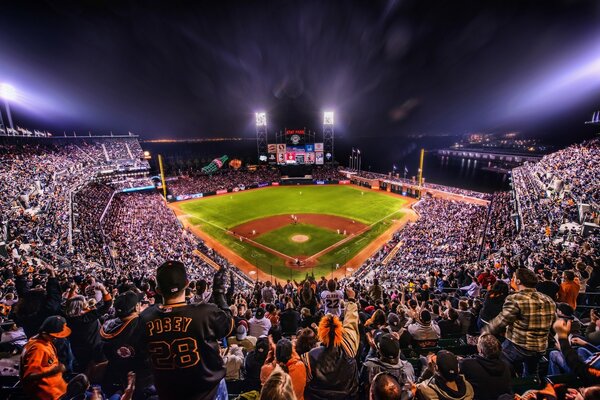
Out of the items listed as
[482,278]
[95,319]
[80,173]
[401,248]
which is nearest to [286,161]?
[80,173]

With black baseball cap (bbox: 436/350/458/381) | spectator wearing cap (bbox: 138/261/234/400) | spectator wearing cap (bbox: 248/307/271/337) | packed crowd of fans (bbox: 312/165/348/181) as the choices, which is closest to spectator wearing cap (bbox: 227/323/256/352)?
spectator wearing cap (bbox: 248/307/271/337)

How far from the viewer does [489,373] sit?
3.31 metres

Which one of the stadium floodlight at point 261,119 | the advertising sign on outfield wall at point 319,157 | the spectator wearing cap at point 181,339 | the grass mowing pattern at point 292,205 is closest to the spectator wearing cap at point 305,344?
the spectator wearing cap at point 181,339

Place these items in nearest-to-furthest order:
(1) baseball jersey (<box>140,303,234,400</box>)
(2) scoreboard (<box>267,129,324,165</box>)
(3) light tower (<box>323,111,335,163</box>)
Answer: (1) baseball jersey (<box>140,303,234,400</box>)
(2) scoreboard (<box>267,129,324,165</box>)
(3) light tower (<box>323,111,335,163</box>)

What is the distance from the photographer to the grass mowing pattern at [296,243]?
1137 inches

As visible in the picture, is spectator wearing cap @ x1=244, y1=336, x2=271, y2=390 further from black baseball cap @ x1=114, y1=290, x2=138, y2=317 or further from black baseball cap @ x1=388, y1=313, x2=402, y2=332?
black baseball cap @ x1=388, y1=313, x2=402, y2=332

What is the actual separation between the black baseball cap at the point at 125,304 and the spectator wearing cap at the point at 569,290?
8.52 metres

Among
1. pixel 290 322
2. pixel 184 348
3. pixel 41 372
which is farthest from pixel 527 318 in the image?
pixel 41 372

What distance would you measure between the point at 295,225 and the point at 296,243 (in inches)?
238

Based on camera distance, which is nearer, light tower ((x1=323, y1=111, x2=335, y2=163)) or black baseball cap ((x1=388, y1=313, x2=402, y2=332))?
black baseball cap ((x1=388, y1=313, x2=402, y2=332))

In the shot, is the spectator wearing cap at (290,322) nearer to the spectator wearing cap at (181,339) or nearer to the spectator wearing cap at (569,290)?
the spectator wearing cap at (181,339)

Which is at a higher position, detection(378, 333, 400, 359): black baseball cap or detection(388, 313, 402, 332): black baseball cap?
detection(378, 333, 400, 359): black baseball cap

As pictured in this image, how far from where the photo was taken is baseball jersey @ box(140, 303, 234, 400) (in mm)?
2828

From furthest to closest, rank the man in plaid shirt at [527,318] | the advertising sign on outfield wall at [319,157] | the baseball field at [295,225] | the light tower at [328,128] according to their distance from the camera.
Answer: the advertising sign on outfield wall at [319,157] → the light tower at [328,128] → the baseball field at [295,225] → the man in plaid shirt at [527,318]
